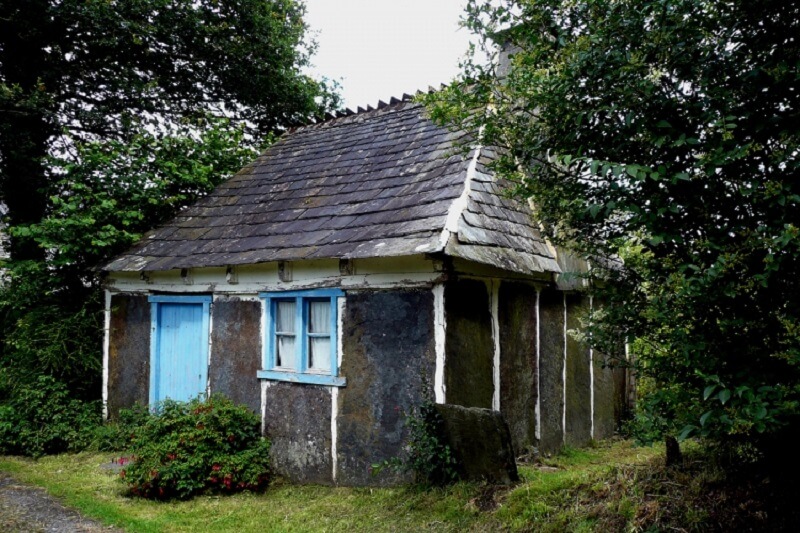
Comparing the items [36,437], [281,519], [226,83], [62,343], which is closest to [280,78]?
[226,83]

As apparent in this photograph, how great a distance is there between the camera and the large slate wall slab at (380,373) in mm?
6508

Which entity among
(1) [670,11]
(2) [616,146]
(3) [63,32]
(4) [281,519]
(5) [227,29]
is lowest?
(4) [281,519]

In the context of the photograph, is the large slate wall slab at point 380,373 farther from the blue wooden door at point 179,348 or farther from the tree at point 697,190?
the blue wooden door at point 179,348

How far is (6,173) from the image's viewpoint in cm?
1150

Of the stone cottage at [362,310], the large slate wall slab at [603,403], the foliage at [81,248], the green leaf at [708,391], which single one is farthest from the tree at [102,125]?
the green leaf at [708,391]

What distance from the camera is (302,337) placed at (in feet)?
24.7

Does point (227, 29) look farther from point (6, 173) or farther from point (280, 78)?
point (6, 173)

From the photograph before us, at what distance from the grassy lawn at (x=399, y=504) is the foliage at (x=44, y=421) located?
97cm

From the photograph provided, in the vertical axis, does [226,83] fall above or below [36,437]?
above

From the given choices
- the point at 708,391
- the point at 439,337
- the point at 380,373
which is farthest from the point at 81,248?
the point at 708,391

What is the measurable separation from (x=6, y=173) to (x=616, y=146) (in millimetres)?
11851

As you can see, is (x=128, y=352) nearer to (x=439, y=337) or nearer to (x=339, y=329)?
(x=339, y=329)

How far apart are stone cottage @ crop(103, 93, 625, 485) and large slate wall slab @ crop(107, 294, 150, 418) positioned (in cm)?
3

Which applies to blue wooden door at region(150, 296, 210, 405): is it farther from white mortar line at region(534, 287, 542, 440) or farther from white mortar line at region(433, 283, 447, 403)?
white mortar line at region(534, 287, 542, 440)
